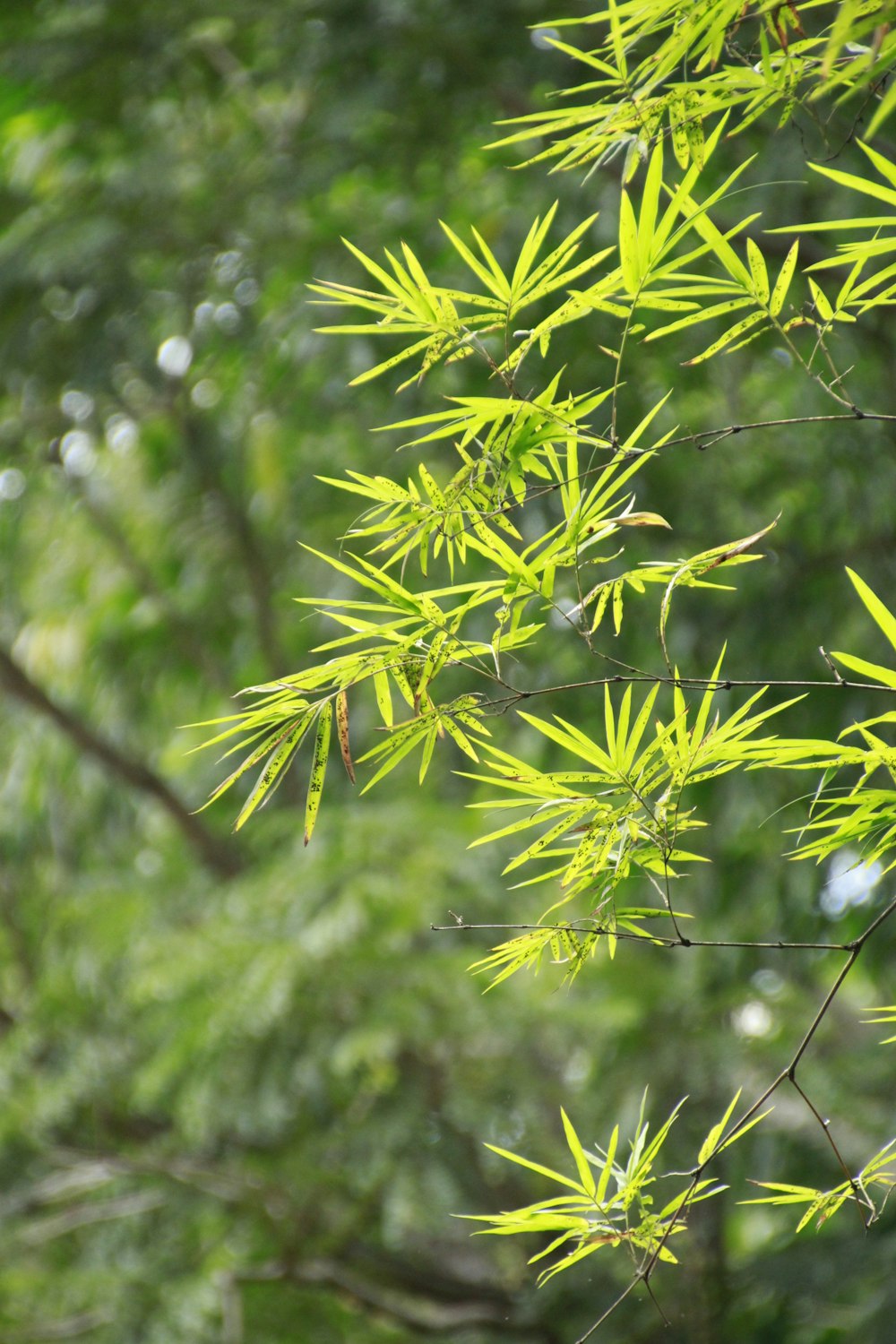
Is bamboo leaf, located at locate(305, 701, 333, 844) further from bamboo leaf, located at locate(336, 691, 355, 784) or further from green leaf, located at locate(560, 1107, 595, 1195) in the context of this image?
green leaf, located at locate(560, 1107, 595, 1195)

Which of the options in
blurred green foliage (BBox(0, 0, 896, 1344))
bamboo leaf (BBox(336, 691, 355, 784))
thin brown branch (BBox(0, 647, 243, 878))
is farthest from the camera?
thin brown branch (BBox(0, 647, 243, 878))

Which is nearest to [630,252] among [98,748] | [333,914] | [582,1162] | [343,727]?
[343,727]

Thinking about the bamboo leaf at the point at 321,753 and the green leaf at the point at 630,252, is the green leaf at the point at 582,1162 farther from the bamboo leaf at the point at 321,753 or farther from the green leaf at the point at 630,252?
the green leaf at the point at 630,252

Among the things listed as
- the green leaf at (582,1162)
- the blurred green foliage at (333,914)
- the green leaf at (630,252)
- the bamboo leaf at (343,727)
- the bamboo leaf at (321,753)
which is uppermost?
the green leaf at (630,252)

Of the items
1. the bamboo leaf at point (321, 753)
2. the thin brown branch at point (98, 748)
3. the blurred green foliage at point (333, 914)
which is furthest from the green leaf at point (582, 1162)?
the thin brown branch at point (98, 748)

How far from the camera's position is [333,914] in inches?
59.9

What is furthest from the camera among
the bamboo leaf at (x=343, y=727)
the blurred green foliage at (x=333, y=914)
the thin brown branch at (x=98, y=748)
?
the thin brown branch at (x=98, y=748)

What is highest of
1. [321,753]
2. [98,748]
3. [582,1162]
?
[321,753]

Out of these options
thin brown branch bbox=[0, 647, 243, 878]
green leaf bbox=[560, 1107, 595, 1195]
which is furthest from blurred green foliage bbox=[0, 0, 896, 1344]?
green leaf bbox=[560, 1107, 595, 1195]

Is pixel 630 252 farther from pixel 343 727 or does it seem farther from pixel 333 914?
pixel 333 914

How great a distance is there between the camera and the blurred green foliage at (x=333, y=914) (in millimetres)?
1470

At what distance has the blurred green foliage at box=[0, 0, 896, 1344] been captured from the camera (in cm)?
147

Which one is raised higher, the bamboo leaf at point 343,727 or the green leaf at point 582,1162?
the bamboo leaf at point 343,727

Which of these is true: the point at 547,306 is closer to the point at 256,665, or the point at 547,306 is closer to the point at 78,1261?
the point at 256,665
